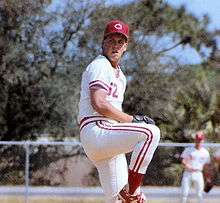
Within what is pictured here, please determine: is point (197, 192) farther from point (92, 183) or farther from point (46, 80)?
point (46, 80)

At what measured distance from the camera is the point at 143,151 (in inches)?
260

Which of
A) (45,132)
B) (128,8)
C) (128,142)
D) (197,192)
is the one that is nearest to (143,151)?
(128,142)

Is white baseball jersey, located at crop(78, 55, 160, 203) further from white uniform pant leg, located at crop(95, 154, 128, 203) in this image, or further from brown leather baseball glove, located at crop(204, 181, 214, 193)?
brown leather baseball glove, located at crop(204, 181, 214, 193)

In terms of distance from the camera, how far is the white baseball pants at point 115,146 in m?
6.62

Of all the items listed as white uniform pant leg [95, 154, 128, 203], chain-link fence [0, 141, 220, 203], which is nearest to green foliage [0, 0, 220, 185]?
chain-link fence [0, 141, 220, 203]

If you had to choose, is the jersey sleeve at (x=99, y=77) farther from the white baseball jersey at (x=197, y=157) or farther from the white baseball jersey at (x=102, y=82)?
the white baseball jersey at (x=197, y=157)

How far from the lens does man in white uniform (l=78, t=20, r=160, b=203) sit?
664 centimetres

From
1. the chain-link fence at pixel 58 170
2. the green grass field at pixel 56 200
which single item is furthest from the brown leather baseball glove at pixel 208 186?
the chain-link fence at pixel 58 170

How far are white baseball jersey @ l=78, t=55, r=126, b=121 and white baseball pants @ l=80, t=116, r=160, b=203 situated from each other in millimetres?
115

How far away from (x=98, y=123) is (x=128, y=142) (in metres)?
0.31

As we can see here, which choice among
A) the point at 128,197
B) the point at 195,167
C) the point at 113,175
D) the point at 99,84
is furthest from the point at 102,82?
the point at 195,167

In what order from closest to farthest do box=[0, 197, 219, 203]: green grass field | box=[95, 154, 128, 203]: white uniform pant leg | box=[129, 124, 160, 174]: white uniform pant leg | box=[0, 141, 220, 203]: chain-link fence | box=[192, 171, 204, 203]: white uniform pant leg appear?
box=[129, 124, 160, 174]: white uniform pant leg
box=[95, 154, 128, 203]: white uniform pant leg
box=[192, 171, 204, 203]: white uniform pant leg
box=[0, 197, 219, 203]: green grass field
box=[0, 141, 220, 203]: chain-link fence

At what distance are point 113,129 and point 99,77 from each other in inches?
16.9

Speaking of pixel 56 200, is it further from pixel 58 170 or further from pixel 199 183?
pixel 199 183
